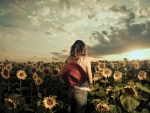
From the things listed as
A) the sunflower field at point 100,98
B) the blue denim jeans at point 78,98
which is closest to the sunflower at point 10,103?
the sunflower field at point 100,98

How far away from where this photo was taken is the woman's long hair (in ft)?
18.2

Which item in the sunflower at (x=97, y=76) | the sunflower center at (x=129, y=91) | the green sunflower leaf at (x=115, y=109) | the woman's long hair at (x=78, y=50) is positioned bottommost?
the green sunflower leaf at (x=115, y=109)

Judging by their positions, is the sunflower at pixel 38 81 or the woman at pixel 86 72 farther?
the sunflower at pixel 38 81

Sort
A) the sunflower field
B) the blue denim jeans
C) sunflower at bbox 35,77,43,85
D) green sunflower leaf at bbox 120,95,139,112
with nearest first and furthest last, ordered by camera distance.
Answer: green sunflower leaf at bbox 120,95,139,112 → the sunflower field → the blue denim jeans → sunflower at bbox 35,77,43,85

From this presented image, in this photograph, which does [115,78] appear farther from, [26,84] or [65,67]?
[26,84]

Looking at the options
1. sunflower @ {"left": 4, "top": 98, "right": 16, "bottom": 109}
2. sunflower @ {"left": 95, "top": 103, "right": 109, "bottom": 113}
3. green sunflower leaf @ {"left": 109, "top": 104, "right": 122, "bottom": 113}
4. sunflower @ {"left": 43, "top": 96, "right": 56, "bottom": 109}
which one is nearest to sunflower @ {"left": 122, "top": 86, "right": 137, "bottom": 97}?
green sunflower leaf @ {"left": 109, "top": 104, "right": 122, "bottom": 113}

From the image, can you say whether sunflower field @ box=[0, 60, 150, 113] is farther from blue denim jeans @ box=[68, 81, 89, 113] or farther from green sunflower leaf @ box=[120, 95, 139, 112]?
blue denim jeans @ box=[68, 81, 89, 113]

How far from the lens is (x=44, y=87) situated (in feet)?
26.6

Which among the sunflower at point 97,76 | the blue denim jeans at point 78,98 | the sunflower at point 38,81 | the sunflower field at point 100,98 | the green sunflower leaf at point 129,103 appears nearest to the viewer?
the green sunflower leaf at point 129,103

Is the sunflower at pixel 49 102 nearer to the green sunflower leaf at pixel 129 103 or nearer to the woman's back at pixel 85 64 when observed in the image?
the woman's back at pixel 85 64

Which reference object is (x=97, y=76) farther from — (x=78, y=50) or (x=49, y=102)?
(x=49, y=102)

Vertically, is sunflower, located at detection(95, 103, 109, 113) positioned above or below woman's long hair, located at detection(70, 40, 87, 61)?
below

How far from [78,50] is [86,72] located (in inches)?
19.1

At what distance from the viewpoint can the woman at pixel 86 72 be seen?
5473mm
